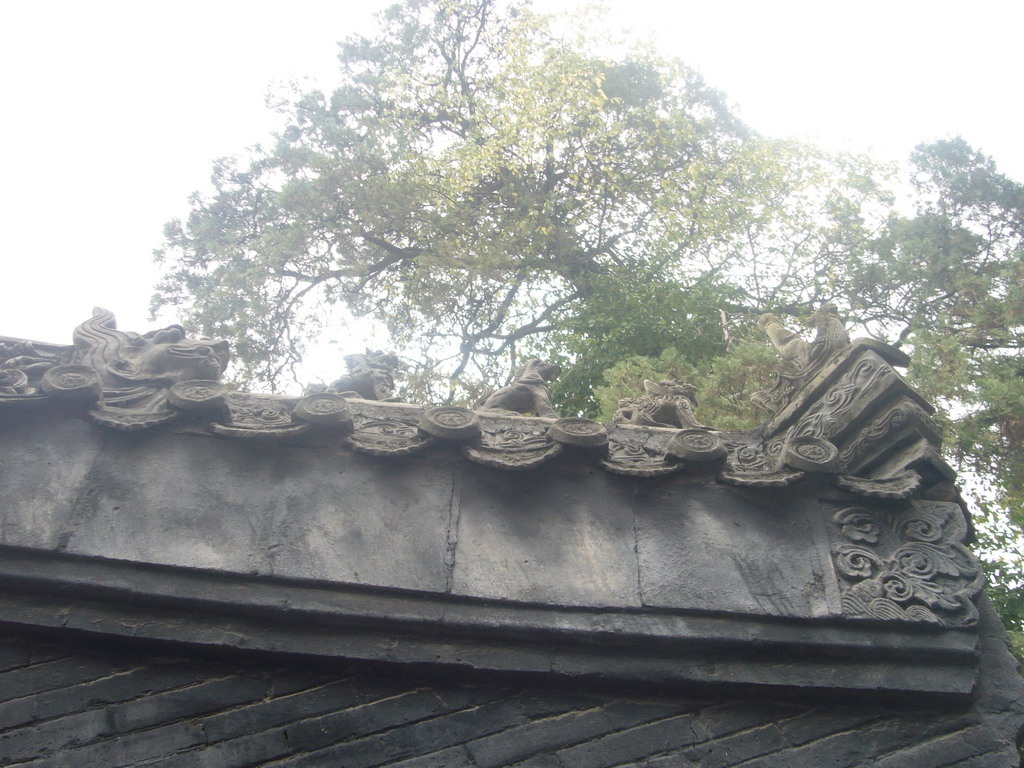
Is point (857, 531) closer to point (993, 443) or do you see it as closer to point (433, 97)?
point (993, 443)

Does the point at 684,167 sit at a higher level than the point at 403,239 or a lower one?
higher

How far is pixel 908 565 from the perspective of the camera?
4480 mm

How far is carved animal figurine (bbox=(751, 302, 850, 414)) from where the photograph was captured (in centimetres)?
563

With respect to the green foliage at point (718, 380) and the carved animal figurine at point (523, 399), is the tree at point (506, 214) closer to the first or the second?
the green foliage at point (718, 380)

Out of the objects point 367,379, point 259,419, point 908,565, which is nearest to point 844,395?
point 908,565

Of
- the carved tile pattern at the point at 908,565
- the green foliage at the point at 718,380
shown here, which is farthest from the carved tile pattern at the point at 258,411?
the green foliage at the point at 718,380

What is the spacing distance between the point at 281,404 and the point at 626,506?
184cm

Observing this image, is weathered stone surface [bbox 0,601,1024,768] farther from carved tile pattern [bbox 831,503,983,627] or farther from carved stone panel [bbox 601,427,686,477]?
carved stone panel [bbox 601,427,686,477]

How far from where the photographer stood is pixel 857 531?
183 inches

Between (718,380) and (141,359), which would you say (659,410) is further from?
(718,380)

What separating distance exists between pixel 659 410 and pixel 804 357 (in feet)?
3.20

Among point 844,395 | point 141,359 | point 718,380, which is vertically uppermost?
point 844,395

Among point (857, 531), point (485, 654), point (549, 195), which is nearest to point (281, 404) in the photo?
point (485, 654)

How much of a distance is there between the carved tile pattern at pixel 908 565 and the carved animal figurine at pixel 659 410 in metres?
1.25
